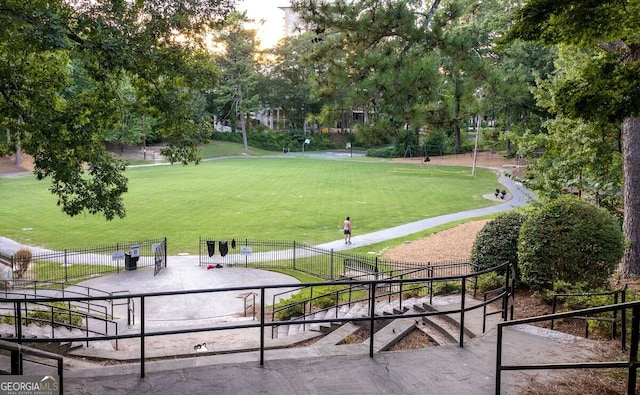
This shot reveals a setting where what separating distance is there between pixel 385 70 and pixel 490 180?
4407 cm

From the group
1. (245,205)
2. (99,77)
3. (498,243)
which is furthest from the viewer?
(245,205)

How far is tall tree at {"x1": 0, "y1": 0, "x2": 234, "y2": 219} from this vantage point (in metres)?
9.45

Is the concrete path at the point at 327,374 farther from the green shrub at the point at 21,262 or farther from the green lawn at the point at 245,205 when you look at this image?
the green lawn at the point at 245,205

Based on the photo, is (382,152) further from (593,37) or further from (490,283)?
(593,37)

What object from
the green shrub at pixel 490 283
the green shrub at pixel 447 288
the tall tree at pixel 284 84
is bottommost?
the green shrub at pixel 447 288

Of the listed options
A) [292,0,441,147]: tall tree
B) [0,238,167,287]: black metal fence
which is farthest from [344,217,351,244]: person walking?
[292,0,441,147]: tall tree

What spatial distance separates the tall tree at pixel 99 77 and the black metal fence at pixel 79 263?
23.8 feet

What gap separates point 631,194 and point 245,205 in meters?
25.2

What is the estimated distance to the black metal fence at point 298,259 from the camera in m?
18.3

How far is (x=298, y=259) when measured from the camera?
21375mm

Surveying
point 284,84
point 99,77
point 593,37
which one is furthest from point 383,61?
point 284,84

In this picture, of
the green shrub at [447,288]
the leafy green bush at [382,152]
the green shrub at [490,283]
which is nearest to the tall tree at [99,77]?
the green shrub at [447,288]

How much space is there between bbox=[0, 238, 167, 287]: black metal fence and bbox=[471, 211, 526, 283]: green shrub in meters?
11.9

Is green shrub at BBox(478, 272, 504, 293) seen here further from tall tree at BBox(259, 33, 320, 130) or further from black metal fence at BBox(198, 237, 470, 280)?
tall tree at BBox(259, 33, 320, 130)
